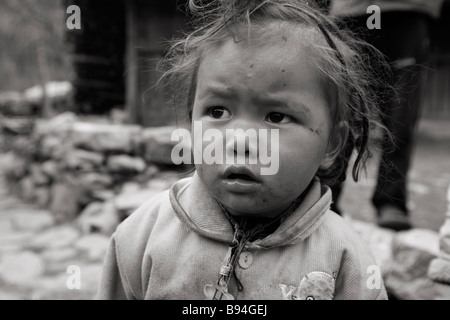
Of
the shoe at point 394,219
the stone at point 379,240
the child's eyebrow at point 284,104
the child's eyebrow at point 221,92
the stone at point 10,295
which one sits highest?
the child's eyebrow at point 221,92

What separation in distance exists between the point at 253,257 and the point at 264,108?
1.38ft

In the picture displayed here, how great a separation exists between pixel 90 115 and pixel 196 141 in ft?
16.9

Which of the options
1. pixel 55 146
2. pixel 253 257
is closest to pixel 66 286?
pixel 253 257

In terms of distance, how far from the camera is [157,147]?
12.9 ft

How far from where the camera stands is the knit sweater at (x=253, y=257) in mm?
1198

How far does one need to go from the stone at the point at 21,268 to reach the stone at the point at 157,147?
1356 millimetres

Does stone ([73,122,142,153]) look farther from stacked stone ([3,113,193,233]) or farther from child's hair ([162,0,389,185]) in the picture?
child's hair ([162,0,389,185])

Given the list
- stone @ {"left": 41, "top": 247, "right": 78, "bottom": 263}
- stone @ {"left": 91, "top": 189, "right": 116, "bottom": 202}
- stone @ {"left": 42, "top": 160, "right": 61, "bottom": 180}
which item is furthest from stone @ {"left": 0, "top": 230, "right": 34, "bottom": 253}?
stone @ {"left": 42, "top": 160, "right": 61, "bottom": 180}

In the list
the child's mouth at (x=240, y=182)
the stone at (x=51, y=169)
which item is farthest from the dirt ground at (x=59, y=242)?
the child's mouth at (x=240, y=182)

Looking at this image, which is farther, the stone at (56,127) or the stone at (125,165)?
the stone at (56,127)

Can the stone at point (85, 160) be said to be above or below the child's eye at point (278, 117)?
below

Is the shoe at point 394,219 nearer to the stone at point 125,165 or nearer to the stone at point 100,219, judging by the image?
the stone at point 100,219

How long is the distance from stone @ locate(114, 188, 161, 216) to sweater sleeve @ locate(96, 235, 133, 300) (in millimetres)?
1410

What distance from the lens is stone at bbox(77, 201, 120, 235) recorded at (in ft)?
10.3
